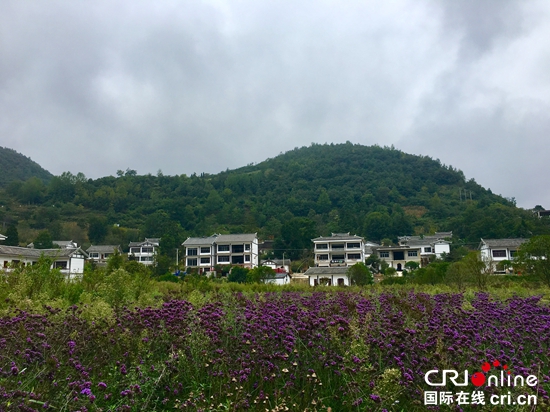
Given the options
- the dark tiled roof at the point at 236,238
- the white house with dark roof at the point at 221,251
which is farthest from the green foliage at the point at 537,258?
the white house with dark roof at the point at 221,251

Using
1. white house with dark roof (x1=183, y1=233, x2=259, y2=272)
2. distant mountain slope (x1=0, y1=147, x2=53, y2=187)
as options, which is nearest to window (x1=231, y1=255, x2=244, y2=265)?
white house with dark roof (x1=183, y1=233, x2=259, y2=272)

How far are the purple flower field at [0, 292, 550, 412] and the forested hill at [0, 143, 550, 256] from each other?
A: 47.8 meters

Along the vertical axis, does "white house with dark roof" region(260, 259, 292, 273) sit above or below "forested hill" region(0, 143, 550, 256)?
below

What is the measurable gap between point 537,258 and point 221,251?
3776 cm

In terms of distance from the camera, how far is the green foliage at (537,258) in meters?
17.4

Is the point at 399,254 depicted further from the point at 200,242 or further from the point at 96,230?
the point at 96,230

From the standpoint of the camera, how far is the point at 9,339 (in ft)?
12.0

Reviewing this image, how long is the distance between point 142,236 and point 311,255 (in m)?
28.1

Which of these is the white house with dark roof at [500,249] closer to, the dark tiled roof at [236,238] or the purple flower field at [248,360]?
the dark tiled roof at [236,238]

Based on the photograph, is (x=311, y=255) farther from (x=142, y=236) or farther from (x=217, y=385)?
(x=217, y=385)

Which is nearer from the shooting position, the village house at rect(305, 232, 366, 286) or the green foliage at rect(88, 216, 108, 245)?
the village house at rect(305, 232, 366, 286)

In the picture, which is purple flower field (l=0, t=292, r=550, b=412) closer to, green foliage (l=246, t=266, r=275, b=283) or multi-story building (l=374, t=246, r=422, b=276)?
green foliage (l=246, t=266, r=275, b=283)

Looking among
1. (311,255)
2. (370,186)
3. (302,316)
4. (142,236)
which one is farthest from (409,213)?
(302,316)

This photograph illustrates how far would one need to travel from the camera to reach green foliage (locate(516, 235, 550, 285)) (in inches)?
685
